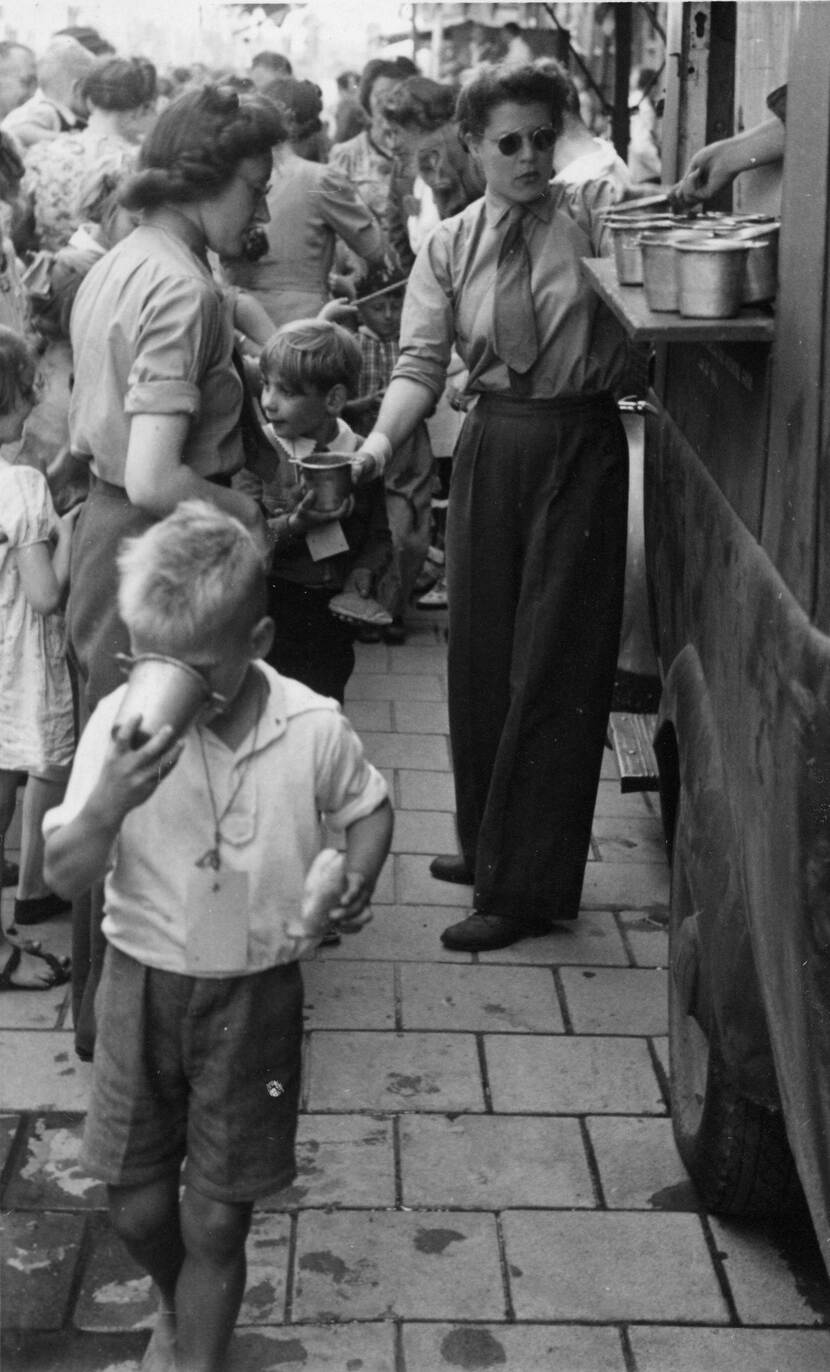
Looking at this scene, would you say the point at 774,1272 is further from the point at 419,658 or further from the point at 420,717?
the point at 419,658

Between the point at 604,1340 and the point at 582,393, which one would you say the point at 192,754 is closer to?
the point at 604,1340

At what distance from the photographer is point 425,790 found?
229 inches

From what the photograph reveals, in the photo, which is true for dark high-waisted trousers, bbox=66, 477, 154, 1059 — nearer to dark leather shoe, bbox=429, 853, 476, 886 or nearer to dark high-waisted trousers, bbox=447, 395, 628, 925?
dark high-waisted trousers, bbox=447, 395, 628, 925

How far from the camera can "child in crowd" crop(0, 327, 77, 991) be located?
163 inches

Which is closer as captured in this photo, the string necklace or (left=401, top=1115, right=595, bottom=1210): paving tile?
the string necklace

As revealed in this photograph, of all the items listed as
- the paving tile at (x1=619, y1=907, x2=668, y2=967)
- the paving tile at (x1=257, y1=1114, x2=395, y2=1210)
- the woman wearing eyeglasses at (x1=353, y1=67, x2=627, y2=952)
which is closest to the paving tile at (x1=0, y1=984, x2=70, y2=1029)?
the paving tile at (x1=257, y1=1114, x2=395, y2=1210)

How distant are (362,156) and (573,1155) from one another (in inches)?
322

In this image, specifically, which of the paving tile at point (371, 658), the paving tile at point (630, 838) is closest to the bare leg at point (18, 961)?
the paving tile at point (630, 838)

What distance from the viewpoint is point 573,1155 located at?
11.8 ft

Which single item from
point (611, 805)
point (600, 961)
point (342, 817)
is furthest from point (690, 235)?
point (611, 805)

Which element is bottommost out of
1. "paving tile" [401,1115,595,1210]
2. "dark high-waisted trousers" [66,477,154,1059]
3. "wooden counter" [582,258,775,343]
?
"paving tile" [401,1115,595,1210]

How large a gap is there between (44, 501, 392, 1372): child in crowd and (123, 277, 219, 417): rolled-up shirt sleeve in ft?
2.71

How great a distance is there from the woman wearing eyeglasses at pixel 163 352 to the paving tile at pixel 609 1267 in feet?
4.42

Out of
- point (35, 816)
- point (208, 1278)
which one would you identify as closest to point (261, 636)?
point (208, 1278)
